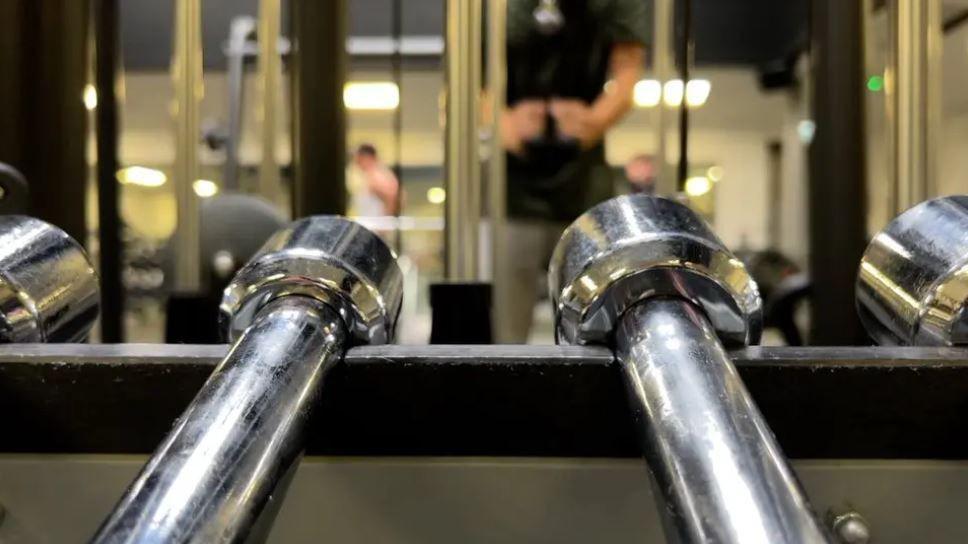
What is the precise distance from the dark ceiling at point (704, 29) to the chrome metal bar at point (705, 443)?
4559mm

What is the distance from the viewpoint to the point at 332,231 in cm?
40

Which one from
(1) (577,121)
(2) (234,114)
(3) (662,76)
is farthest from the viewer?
(2) (234,114)

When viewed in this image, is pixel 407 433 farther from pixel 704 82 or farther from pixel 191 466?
pixel 704 82

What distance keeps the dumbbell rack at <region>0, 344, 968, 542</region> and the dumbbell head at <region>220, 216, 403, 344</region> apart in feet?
0.09

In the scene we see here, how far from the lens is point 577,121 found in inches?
56.4

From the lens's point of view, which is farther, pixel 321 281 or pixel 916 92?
pixel 916 92

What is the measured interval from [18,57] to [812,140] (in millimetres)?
616

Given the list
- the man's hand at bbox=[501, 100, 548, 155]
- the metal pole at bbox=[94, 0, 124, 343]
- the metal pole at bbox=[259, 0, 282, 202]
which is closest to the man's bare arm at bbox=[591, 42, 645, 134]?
the man's hand at bbox=[501, 100, 548, 155]

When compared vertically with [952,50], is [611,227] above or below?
below

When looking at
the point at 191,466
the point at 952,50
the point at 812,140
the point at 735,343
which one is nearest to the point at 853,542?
the point at 735,343

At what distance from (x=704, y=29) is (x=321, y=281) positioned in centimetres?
488

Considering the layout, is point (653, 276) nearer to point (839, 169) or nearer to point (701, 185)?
point (839, 169)

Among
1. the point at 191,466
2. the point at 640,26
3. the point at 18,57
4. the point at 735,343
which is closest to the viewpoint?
the point at 191,466

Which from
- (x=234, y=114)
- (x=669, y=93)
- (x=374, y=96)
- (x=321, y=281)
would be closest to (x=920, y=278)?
(x=321, y=281)
